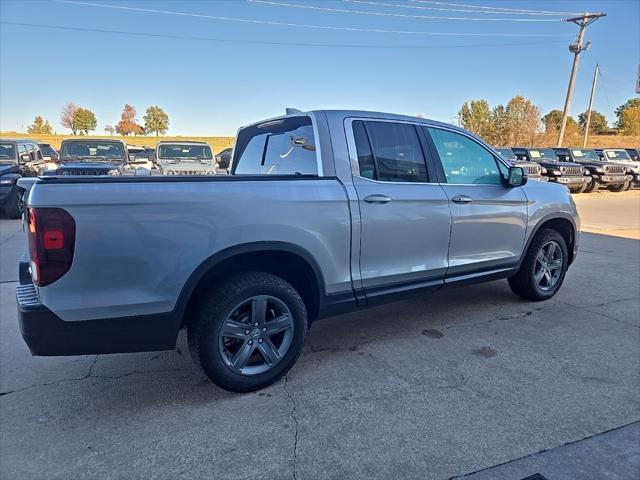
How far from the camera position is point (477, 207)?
13.0ft

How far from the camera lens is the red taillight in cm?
226

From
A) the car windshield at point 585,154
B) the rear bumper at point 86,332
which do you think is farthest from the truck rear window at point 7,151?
the car windshield at point 585,154

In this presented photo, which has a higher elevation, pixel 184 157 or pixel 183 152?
pixel 183 152

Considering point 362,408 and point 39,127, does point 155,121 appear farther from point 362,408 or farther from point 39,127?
point 362,408

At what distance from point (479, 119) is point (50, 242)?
68519mm

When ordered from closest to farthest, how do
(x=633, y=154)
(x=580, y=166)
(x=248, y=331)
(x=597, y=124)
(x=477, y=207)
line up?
(x=248, y=331)
(x=477, y=207)
(x=580, y=166)
(x=633, y=154)
(x=597, y=124)

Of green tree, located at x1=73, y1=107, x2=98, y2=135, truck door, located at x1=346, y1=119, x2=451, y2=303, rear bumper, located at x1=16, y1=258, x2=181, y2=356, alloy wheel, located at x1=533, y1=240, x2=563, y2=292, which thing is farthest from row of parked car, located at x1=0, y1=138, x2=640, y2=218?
green tree, located at x1=73, y1=107, x2=98, y2=135

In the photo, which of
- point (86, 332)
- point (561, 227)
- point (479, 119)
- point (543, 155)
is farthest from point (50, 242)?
point (479, 119)

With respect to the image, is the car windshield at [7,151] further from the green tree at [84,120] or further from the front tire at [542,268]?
the green tree at [84,120]

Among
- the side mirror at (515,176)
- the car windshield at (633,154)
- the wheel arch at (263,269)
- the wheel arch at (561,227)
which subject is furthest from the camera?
the car windshield at (633,154)

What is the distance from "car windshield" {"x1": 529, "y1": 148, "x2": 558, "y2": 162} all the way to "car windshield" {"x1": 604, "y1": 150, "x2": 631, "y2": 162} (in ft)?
11.9

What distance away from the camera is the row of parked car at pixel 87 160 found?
10.3 metres

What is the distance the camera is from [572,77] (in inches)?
990

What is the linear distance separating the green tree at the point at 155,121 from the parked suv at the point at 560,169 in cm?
10204
